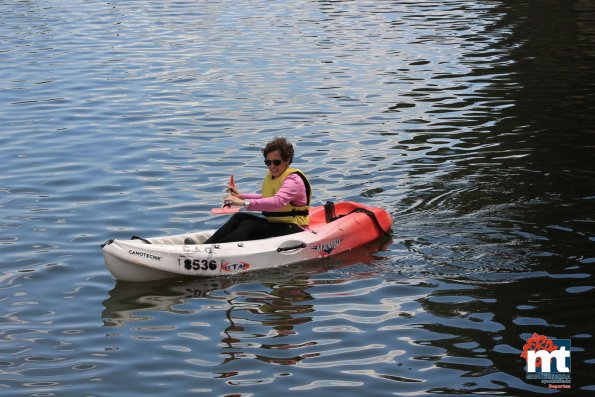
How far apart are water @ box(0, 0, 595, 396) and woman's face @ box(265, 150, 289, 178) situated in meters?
1.22

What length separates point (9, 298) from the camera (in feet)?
38.4

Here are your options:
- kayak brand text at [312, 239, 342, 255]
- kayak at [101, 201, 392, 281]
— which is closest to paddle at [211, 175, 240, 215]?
kayak at [101, 201, 392, 281]

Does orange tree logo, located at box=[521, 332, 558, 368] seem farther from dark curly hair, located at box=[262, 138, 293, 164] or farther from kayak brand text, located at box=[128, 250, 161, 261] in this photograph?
kayak brand text, located at box=[128, 250, 161, 261]

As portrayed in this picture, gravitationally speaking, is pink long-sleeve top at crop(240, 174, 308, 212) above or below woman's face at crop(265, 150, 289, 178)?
below

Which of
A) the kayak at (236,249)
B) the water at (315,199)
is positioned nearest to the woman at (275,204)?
the kayak at (236,249)

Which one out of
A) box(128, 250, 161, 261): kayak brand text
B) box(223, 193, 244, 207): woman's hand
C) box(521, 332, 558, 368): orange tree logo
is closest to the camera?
box(521, 332, 558, 368): orange tree logo

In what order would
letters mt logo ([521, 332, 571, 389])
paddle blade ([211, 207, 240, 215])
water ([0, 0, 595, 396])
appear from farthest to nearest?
paddle blade ([211, 207, 240, 215]) → water ([0, 0, 595, 396]) → letters mt logo ([521, 332, 571, 389])

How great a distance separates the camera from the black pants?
42.0 ft

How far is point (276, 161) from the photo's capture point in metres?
12.9

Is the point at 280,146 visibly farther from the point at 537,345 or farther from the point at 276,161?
the point at 537,345

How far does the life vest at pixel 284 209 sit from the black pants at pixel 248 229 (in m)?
0.08

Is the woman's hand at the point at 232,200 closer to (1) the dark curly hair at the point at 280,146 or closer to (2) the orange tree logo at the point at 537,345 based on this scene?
(1) the dark curly hair at the point at 280,146

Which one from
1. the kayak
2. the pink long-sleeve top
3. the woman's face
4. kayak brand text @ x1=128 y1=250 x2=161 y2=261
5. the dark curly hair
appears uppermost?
the dark curly hair

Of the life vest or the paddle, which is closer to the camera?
the paddle
